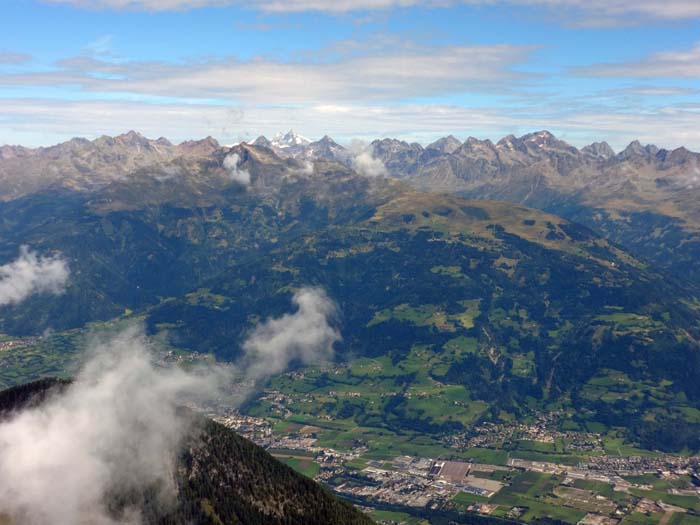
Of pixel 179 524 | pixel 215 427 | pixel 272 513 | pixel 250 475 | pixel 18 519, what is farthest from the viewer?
pixel 215 427

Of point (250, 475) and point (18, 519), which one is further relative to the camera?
point (250, 475)

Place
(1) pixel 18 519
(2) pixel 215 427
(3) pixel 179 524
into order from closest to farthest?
1. (1) pixel 18 519
2. (3) pixel 179 524
3. (2) pixel 215 427

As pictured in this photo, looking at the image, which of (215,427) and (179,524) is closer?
(179,524)

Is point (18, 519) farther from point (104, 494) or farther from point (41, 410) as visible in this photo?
point (41, 410)

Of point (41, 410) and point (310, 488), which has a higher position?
point (41, 410)

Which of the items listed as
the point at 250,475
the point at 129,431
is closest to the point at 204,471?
the point at 250,475

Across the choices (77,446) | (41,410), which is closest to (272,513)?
(77,446)

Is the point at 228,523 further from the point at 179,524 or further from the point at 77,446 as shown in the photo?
the point at 77,446

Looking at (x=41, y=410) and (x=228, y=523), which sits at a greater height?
(x=41, y=410)

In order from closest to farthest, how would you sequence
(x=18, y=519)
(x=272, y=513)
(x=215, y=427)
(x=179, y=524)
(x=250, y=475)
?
1. (x=18, y=519)
2. (x=179, y=524)
3. (x=272, y=513)
4. (x=250, y=475)
5. (x=215, y=427)
